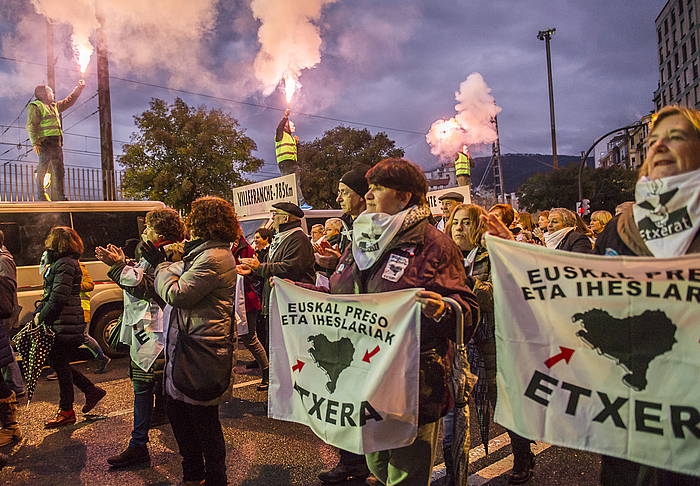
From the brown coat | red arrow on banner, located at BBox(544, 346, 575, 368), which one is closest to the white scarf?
the brown coat

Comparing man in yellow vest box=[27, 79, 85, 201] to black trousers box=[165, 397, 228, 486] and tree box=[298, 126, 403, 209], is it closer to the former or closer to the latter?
black trousers box=[165, 397, 228, 486]

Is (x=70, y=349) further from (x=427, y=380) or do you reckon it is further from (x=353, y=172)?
(x=427, y=380)

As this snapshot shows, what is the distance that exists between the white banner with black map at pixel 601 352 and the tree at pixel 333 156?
2994 centimetres

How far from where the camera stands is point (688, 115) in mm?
2057

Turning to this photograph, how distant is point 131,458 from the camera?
4039 mm

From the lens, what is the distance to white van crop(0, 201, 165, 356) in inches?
290

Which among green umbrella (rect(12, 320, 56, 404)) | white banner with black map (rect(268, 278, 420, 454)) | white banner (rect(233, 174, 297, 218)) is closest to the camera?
white banner with black map (rect(268, 278, 420, 454))

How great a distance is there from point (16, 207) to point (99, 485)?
16.6 feet

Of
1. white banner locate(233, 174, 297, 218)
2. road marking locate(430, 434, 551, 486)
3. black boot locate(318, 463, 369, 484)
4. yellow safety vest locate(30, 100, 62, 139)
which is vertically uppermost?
yellow safety vest locate(30, 100, 62, 139)

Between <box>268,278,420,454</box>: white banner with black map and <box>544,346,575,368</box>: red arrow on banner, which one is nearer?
<box>544,346,575,368</box>: red arrow on banner

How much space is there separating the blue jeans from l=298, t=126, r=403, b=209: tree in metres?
28.2

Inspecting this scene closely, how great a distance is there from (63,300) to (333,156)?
29.1 m

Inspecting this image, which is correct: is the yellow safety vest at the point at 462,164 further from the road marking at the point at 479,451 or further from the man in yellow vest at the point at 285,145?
the road marking at the point at 479,451

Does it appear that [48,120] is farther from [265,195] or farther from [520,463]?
[520,463]
